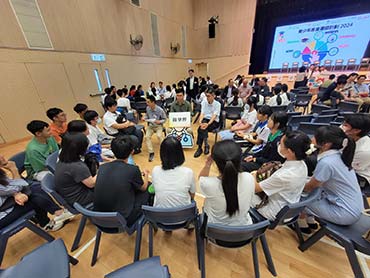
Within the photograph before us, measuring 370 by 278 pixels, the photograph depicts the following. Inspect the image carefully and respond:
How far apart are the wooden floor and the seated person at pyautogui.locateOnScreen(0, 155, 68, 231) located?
0.61 feet

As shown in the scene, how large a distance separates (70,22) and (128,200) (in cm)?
703

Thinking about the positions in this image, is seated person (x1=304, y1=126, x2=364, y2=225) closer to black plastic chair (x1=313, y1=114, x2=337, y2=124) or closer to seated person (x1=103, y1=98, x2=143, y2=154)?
black plastic chair (x1=313, y1=114, x2=337, y2=124)

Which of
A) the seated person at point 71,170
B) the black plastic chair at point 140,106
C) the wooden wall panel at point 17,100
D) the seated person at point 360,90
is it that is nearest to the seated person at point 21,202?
the seated person at point 71,170

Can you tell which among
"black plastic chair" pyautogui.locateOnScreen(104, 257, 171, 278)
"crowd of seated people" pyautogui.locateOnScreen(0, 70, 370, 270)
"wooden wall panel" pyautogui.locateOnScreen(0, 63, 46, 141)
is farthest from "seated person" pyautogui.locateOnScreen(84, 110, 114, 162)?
"wooden wall panel" pyautogui.locateOnScreen(0, 63, 46, 141)

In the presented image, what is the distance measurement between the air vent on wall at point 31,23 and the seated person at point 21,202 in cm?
500

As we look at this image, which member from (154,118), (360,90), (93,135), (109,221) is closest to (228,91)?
(154,118)

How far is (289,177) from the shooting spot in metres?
1.17

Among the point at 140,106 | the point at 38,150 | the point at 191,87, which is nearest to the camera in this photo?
the point at 38,150

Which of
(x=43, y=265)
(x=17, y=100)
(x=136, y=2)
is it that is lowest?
(x=43, y=265)

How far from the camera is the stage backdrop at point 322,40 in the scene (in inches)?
275

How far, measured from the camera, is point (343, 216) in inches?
49.4

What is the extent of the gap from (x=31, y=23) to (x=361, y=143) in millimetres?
7718

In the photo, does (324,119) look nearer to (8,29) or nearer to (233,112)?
(233,112)

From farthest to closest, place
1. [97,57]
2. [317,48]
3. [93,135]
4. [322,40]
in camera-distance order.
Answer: [317,48] < [322,40] < [97,57] < [93,135]
